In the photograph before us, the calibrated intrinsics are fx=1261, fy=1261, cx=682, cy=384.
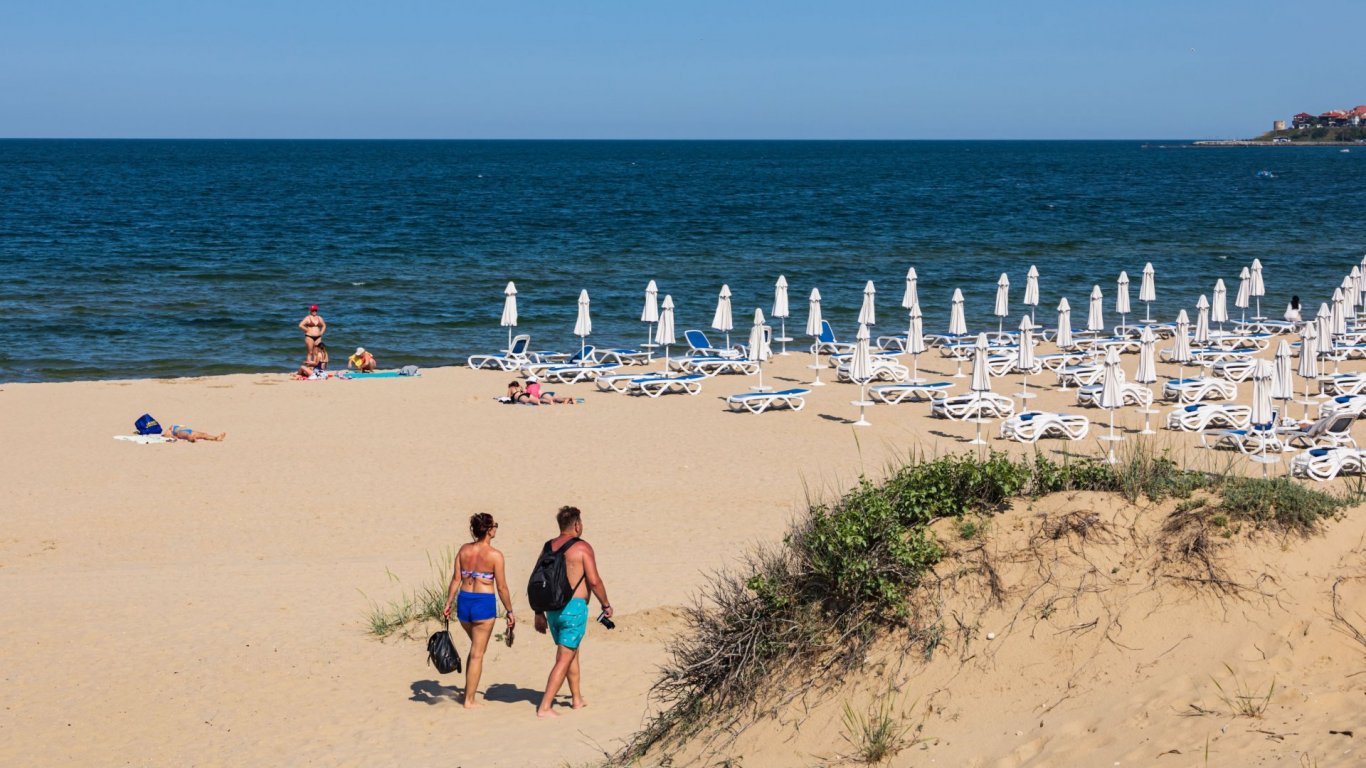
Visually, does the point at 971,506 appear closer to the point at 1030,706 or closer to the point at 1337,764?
the point at 1030,706

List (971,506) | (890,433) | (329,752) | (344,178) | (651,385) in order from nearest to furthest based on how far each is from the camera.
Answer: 1. (971,506)
2. (329,752)
3. (890,433)
4. (651,385)
5. (344,178)

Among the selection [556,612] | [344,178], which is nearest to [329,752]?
[556,612]

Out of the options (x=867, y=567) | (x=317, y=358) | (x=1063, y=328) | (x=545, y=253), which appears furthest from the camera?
(x=545, y=253)

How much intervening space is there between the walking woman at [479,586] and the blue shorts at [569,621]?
0.88 feet

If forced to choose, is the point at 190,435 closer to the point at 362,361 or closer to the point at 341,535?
the point at 341,535

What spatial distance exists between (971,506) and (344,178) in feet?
276

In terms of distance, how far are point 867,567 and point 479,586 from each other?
233 cm

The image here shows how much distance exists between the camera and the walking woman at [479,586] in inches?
276

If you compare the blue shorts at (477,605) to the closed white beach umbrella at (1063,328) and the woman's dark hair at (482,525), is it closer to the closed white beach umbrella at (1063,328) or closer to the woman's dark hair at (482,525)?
the woman's dark hair at (482,525)

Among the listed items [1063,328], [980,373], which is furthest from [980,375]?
[1063,328]

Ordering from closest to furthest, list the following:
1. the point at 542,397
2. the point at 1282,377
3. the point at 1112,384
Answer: the point at 1112,384 → the point at 1282,377 → the point at 542,397

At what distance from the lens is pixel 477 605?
710 centimetres

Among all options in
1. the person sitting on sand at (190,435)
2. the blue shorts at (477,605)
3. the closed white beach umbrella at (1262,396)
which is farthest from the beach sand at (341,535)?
the closed white beach umbrella at (1262,396)

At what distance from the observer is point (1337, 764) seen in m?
4.47
